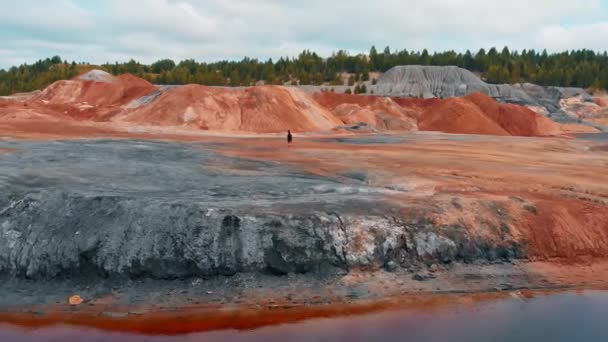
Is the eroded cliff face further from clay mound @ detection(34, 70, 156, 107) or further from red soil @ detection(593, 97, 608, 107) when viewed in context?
red soil @ detection(593, 97, 608, 107)

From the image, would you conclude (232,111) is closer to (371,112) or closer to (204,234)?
(371,112)

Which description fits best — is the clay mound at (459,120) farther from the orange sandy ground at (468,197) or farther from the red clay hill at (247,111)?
the orange sandy ground at (468,197)

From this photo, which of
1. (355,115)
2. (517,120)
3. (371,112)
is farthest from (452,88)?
(355,115)

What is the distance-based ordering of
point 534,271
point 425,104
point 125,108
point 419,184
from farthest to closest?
point 425,104
point 125,108
point 419,184
point 534,271

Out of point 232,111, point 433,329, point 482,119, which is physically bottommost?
point 433,329

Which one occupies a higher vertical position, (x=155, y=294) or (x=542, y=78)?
(x=542, y=78)

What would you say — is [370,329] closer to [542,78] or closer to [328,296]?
[328,296]

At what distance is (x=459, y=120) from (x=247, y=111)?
27436 millimetres

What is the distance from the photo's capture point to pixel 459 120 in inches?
2997

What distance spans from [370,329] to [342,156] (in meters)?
23.4

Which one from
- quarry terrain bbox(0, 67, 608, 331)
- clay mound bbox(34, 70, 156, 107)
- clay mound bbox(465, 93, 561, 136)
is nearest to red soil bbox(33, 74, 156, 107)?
clay mound bbox(34, 70, 156, 107)

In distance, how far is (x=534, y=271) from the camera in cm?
2205

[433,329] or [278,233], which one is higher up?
[278,233]

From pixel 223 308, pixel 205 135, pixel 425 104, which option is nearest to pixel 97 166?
pixel 223 308
